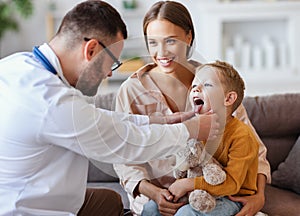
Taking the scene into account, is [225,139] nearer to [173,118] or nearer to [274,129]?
[173,118]

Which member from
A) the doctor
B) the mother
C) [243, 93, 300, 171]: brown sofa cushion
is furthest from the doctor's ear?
[243, 93, 300, 171]: brown sofa cushion

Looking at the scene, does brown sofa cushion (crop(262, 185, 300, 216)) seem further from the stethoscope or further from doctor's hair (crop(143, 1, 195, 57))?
the stethoscope

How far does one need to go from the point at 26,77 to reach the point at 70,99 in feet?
0.47

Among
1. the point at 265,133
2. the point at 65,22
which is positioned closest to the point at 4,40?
the point at 265,133

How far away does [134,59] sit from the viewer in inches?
64.7

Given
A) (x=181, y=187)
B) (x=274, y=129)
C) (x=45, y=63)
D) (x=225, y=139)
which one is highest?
(x=45, y=63)

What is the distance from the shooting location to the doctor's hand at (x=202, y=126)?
1575 mm

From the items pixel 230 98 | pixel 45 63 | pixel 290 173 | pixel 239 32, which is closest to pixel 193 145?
pixel 230 98

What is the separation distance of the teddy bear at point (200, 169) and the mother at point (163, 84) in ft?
0.16

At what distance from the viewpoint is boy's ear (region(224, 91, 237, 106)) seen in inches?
66.5

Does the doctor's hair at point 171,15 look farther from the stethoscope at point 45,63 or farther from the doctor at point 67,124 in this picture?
the stethoscope at point 45,63

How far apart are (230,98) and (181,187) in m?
0.31

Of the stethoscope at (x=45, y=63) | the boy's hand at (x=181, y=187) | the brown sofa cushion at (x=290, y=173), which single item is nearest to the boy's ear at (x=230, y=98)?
the boy's hand at (x=181, y=187)

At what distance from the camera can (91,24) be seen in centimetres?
158
